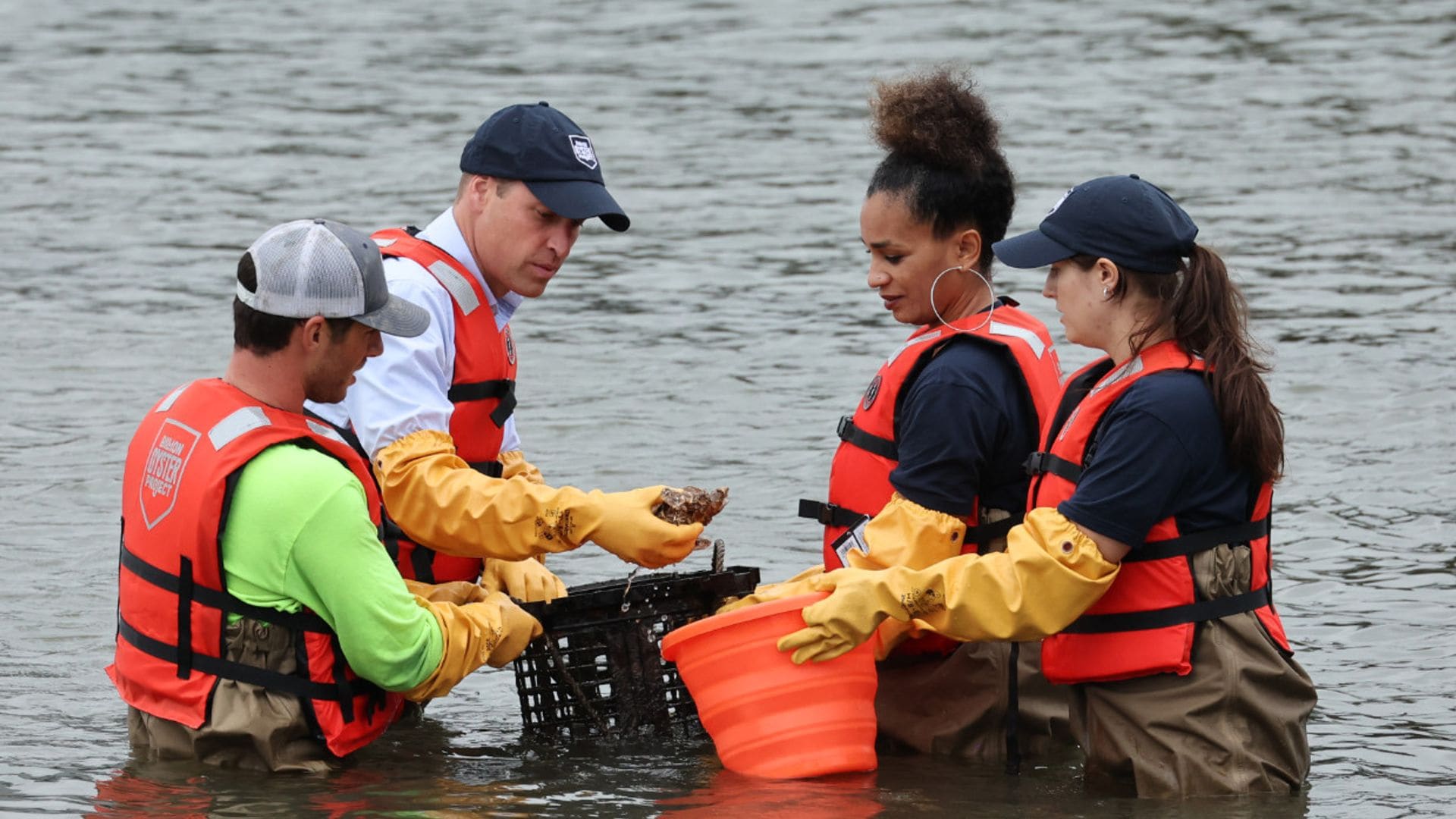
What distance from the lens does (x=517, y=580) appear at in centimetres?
678

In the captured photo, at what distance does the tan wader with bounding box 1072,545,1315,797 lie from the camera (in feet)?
18.2

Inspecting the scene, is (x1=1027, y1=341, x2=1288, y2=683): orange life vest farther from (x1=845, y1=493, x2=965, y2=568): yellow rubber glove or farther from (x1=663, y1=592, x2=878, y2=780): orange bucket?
(x1=663, y1=592, x2=878, y2=780): orange bucket

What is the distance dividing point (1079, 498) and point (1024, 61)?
61.0 feet

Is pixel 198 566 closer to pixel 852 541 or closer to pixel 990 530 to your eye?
pixel 852 541

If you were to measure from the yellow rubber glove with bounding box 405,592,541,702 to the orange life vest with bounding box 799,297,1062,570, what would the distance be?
92cm

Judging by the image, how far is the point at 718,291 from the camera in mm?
14375

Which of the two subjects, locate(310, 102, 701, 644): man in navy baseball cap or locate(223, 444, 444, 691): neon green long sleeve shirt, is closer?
locate(223, 444, 444, 691): neon green long sleeve shirt

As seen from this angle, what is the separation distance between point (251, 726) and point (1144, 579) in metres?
2.46

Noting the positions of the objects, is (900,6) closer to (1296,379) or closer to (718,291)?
(718,291)

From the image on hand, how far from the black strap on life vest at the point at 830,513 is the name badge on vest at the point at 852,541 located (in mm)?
24

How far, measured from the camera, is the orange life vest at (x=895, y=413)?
6.01m

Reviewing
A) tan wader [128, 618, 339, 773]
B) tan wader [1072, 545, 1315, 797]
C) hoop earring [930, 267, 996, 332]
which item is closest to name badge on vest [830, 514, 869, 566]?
hoop earring [930, 267, 996, 332]

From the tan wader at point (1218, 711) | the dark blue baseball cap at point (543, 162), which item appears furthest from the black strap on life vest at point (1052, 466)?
the dark blue baseball cap at point (543, 162)

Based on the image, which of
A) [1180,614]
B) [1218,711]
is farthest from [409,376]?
[1218,711]
